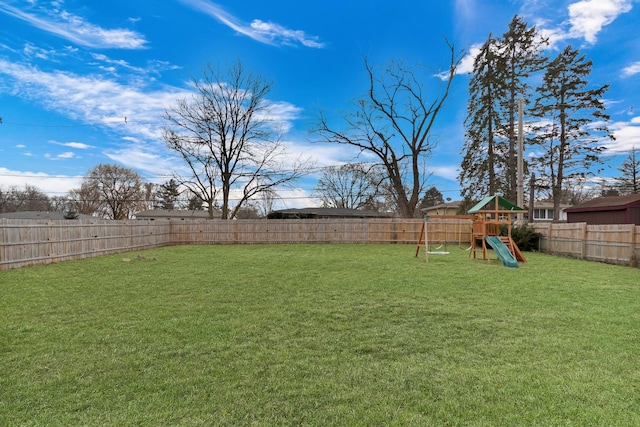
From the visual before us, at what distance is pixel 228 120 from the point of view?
23234mm

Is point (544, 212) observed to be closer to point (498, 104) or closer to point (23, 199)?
point (498, 104)

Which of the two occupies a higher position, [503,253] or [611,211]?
[611,211]

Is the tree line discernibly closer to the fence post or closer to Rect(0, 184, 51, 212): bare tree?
the fence post

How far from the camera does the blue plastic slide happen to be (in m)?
8.40

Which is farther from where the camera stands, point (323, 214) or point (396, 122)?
point (323, 214)

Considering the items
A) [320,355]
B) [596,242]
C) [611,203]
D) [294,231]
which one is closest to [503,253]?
[596,242]

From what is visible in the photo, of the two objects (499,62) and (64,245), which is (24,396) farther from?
(499,62)

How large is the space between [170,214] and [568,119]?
39.2 metres

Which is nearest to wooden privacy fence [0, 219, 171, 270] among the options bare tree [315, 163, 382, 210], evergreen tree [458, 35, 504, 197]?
evergreen tree [458, 35, 504, 197]

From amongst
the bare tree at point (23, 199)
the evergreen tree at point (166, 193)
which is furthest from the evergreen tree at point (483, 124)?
the bare tree at point (23, 199)

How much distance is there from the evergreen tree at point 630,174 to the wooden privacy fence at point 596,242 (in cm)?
2272

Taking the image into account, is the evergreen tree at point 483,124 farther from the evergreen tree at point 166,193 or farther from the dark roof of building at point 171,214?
the evergreen tree at point 166,193

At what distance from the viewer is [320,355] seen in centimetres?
277

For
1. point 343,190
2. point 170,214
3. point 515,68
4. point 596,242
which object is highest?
point 515,68
